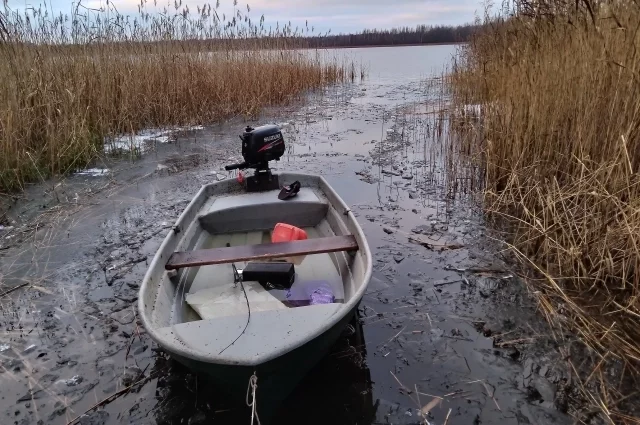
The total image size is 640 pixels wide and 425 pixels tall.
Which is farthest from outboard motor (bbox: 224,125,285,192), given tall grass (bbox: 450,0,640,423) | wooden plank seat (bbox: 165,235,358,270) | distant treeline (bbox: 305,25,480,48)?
distant treeline (bbox: 305,25,480,48)

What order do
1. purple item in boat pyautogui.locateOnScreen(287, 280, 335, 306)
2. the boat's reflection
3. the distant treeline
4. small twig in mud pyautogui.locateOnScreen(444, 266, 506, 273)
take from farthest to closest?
1. the distant treeline
2. small twig in mud pyautogui.locateOnScreen(444, 266, 506, 273)
3. purple item in boat pyautogui.locateOnScreen(287, 280, 335, 306)
4. the boat's reflection

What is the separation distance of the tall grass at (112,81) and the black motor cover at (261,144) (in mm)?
2979

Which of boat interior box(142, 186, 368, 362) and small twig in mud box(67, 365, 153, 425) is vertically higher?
boat interior box(142, 186, 368, 362)

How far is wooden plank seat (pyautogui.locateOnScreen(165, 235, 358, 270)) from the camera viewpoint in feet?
9.05

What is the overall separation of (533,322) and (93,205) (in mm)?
4502

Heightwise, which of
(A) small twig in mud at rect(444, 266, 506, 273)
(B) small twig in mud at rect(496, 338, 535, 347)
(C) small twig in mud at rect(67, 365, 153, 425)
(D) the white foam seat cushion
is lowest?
(C) small twig in mud at rect(67, 365, 153, 425)

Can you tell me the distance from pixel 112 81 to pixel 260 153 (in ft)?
14.3

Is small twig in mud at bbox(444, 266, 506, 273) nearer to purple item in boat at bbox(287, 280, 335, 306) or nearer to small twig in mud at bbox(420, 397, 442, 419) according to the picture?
purple item in boat at bbox(287, 280, 335, 306)

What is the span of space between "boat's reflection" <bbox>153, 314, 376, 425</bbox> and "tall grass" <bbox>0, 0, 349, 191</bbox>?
4.02 meters

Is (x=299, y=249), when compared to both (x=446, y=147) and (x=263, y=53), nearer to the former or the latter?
(x=446, y=147)

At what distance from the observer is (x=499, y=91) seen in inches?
193

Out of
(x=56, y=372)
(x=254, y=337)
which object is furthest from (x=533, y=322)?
(x=56, y=372)

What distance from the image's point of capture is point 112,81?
7.04 meters

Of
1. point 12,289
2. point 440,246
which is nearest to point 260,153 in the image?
point 440,246
